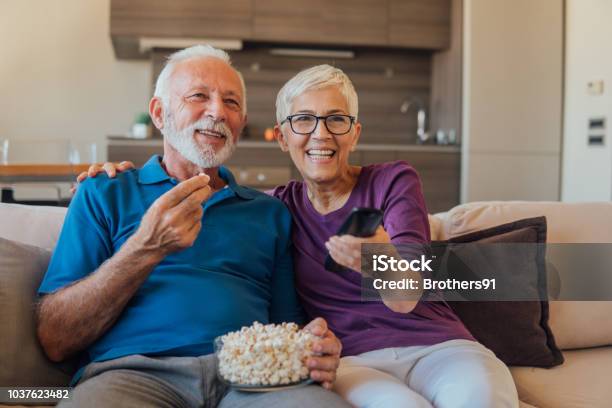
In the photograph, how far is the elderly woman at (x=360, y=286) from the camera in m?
1.33

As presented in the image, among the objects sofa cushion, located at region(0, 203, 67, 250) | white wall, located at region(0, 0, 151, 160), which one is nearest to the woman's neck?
sofa cushion, located at region(0, 203, 67, 250)

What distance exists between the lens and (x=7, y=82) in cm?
506

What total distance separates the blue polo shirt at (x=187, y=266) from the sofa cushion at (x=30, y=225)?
0.23m

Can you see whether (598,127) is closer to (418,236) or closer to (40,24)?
(418,236)

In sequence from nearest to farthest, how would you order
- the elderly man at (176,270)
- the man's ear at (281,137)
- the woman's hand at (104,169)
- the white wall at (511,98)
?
the elderly man at (176,270), the woman's hand at (104,169), the man's ear at (281,137), the white wall at (511,98)

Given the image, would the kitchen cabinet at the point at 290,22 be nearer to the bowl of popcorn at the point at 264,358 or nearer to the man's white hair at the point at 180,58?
the man's white hair at the point at 180,58

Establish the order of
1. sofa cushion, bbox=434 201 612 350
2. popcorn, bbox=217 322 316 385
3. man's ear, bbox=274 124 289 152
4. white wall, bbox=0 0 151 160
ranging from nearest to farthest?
popcorn, bbox=217 322 316 385, man's ear, bbox=274 124 289 152, sofa cushion, bbox=434 201 612 350, white wall, bbox=0 0 151 160

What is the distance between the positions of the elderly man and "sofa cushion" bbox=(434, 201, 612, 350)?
65 cm

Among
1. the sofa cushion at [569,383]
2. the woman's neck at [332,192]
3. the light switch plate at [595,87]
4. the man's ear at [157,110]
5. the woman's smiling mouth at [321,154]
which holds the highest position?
the light switch plate at [595,87]

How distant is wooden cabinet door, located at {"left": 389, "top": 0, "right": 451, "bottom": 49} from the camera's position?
16.1 feet

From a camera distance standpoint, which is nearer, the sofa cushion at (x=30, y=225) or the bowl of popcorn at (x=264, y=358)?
the bowl of popcorn at (x=264, y=358)

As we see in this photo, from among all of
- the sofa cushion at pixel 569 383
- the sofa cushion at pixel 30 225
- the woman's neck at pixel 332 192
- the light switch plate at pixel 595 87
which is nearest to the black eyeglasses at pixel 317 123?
the woman's neck at pixel 332 192

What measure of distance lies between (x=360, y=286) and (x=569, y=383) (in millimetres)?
665

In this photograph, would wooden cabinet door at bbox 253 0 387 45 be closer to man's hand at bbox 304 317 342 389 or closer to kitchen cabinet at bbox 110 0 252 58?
kitchen cabinet at bbox 110 0 252 58
